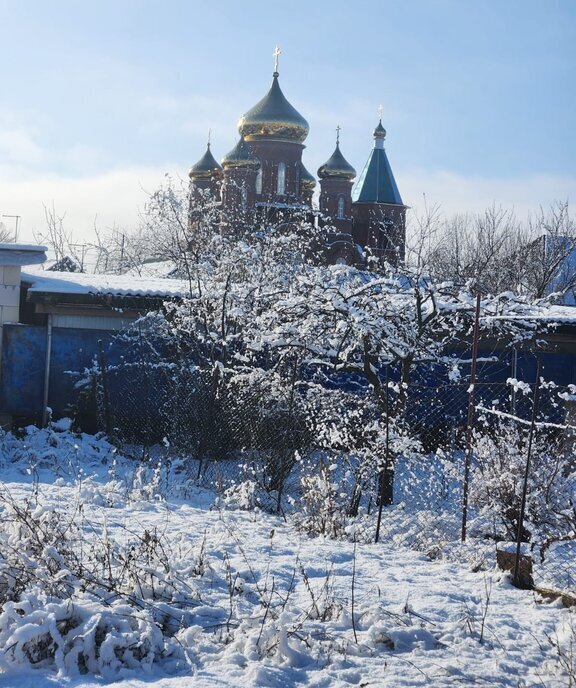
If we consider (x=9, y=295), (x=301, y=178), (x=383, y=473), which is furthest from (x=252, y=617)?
(x=301, y=178)

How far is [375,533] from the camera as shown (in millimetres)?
7754

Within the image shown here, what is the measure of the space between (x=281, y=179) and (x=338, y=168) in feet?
11.9

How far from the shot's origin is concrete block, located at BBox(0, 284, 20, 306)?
1417 cm

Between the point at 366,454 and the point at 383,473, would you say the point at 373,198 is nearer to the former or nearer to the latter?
the point at 366,454

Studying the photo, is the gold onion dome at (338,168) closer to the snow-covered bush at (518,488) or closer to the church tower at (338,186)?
the church tower at (338,186)

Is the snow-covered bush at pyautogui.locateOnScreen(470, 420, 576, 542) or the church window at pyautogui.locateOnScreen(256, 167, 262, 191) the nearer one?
the snow-covered bush at pyautogui.locateOnScreen(470, 420, 576, 542)

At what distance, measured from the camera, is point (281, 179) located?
40.3 metres

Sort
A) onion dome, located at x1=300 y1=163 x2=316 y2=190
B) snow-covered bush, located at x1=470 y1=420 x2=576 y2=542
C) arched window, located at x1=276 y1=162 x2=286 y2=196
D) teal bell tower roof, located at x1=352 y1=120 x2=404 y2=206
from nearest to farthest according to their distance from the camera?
snow-covered bush, located at x1=470 y1=420 x2=576 y2=542
arched window, located at x1=276 y1=162 x2=286 y2=196
onion dome, located at x1=300 y1=163 x2=316 y2=190
teal bell tower roof, located at x1=352 y1=120 x2=404 y2=206

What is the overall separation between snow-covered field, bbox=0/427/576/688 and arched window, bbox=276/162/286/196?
112ft

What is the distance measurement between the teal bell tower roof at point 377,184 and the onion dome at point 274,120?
4612 millimetres

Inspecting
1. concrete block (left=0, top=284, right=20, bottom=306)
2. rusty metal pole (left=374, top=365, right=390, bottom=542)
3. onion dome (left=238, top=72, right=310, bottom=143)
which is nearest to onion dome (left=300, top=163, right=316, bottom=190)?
onion dome (left=238, top=72, right=310, bottom=143)

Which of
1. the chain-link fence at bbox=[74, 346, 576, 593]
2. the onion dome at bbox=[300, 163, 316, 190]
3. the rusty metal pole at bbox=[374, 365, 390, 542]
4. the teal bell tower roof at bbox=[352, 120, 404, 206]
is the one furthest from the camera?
the teal bell tower roof at bbox=[352, 120, 404, 206]

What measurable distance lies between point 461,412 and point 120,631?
890 cm

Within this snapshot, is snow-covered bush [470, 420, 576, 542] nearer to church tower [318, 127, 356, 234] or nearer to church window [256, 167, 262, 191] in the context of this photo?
church window [256, 167, 262, 191]
